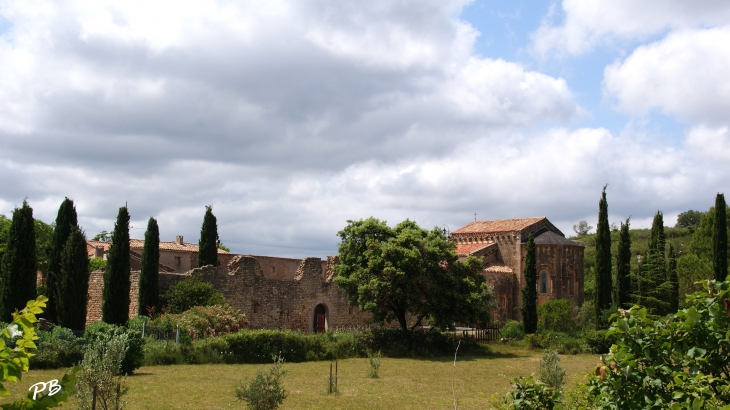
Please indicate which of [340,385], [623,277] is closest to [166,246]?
[340,385]

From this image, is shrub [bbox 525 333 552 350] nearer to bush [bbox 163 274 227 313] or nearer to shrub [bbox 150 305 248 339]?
shrub [bbox 150 305 248 339]

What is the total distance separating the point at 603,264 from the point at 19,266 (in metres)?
31.2

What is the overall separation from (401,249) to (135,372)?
13.3 m

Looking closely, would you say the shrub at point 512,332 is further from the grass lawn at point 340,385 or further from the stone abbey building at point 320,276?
the grass lawn at point 340,385

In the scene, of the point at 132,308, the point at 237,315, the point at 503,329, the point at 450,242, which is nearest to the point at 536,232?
the point at 503,329

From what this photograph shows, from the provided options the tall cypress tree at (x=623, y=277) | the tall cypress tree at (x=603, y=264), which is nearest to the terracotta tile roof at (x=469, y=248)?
the tall cypress tree at (x=603, y=264)

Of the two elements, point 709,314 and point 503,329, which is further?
point 503,329

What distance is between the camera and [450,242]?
99.5 ft

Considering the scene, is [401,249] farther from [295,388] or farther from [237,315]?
[295,388]

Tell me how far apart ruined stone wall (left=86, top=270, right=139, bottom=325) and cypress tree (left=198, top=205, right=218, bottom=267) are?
5795 mm

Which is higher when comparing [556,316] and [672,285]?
[672,285]

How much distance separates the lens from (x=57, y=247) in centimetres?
2648

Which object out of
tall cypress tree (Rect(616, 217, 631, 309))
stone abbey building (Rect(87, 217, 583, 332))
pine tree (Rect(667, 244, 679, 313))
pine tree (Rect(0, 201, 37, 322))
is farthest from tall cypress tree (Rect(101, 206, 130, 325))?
pine tree (Rect(667, 244, 679, 313))

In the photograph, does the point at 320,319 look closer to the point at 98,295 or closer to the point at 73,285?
the point at 98,295
